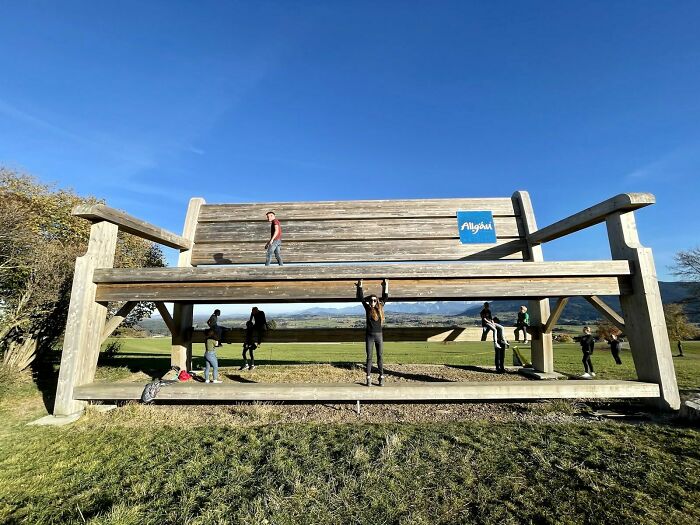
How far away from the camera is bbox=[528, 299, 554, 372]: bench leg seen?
554 centimetres

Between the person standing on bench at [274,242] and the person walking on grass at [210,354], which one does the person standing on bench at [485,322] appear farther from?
the person walking on grass at [210,354]

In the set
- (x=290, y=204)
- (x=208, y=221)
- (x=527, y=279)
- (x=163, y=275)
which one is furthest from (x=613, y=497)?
(x=208, y=221)

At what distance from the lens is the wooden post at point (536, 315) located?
532cm

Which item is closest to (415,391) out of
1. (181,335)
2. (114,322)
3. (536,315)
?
(536,315)

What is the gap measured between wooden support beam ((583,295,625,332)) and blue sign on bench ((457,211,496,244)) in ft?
5.19

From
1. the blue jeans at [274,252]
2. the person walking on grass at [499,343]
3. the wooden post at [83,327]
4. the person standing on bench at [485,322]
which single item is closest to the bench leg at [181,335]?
the wooden post at [83,327]

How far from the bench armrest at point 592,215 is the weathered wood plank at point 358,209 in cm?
76

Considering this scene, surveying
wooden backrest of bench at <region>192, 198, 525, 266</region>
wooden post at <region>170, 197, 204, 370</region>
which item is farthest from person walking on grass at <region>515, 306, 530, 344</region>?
wooden post at <region>170, 197, 204, 370</region>

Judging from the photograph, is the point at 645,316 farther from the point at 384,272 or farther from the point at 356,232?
the point at 356,232

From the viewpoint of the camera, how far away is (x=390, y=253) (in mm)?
5199

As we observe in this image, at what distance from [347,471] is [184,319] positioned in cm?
405

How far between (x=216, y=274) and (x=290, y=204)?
7.38ft

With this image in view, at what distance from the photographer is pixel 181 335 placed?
5.35 metres

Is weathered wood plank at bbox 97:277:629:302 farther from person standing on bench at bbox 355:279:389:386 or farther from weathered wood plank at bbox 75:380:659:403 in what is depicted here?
weathered wood plank at bbox 75:380:659:403
